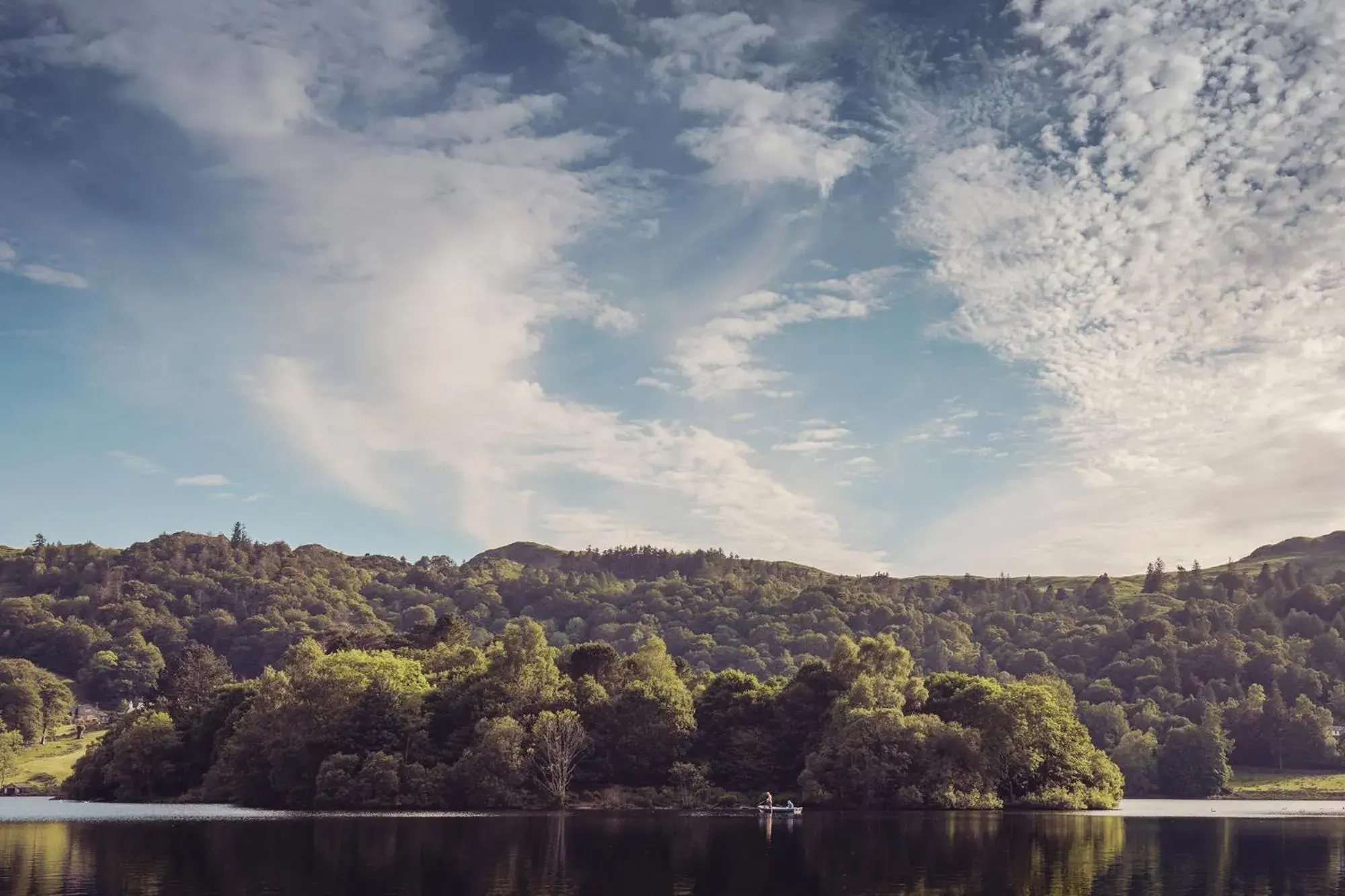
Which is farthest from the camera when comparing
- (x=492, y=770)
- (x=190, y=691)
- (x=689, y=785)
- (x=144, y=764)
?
(x=190, y=691)

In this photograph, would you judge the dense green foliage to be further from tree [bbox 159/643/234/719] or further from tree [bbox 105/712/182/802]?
tree [bbox 159/643/234/719]

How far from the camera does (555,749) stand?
461 ft

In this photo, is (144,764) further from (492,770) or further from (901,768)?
(901,768)

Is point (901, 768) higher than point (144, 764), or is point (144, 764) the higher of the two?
point (901, 768)

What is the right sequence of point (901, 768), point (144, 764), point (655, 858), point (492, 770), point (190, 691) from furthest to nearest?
point (190, 691) < point (144, 764) < point (492, 770) < point (901, 768) < point (655, 858)

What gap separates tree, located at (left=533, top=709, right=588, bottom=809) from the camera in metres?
141

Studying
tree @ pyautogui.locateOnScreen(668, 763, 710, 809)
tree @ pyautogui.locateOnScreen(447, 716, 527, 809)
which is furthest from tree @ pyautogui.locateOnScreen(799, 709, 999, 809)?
tree @ pyautogui.locateOnScreen(447, 716, 527, 809)

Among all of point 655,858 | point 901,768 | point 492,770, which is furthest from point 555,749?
point 655,858

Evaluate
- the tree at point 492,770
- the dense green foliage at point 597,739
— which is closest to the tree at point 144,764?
the dense green foliage at point 597,739

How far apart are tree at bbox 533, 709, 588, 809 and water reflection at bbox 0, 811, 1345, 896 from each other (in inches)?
1201

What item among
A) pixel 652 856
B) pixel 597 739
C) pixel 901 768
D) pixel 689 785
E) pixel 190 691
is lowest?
pixel 689 785

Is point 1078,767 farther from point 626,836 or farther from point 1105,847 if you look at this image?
point 626,836

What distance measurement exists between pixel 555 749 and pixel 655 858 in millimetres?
72931

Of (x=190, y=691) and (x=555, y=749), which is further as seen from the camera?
(x=190, y=691)
